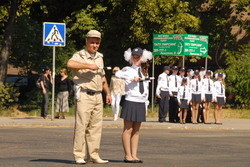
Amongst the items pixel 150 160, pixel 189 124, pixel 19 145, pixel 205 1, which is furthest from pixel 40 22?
pixel 150 160

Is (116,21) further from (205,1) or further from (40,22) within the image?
(205,1)

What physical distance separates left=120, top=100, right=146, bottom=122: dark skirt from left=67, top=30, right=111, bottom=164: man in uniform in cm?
44

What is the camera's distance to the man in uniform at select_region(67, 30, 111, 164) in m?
11.7

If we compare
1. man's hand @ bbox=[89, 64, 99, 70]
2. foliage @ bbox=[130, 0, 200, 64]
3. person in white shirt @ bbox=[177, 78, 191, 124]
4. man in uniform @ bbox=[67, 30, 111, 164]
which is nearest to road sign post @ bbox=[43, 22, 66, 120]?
person in white shirt @ bbox=[177, 78, 191, 124]

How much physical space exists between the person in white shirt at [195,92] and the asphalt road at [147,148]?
370cm

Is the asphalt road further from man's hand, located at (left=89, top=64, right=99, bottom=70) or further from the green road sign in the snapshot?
the green road sign

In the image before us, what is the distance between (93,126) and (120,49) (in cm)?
2237

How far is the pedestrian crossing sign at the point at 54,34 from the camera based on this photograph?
24.0 meters

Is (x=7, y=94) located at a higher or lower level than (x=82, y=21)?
lower

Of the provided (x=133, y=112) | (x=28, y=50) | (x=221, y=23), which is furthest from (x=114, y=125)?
(x=221, y=23)

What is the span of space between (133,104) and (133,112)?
16 cm

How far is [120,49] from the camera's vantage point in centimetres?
3416

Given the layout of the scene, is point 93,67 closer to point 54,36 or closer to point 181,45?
point 54,36

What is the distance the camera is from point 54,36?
24.1 meters
